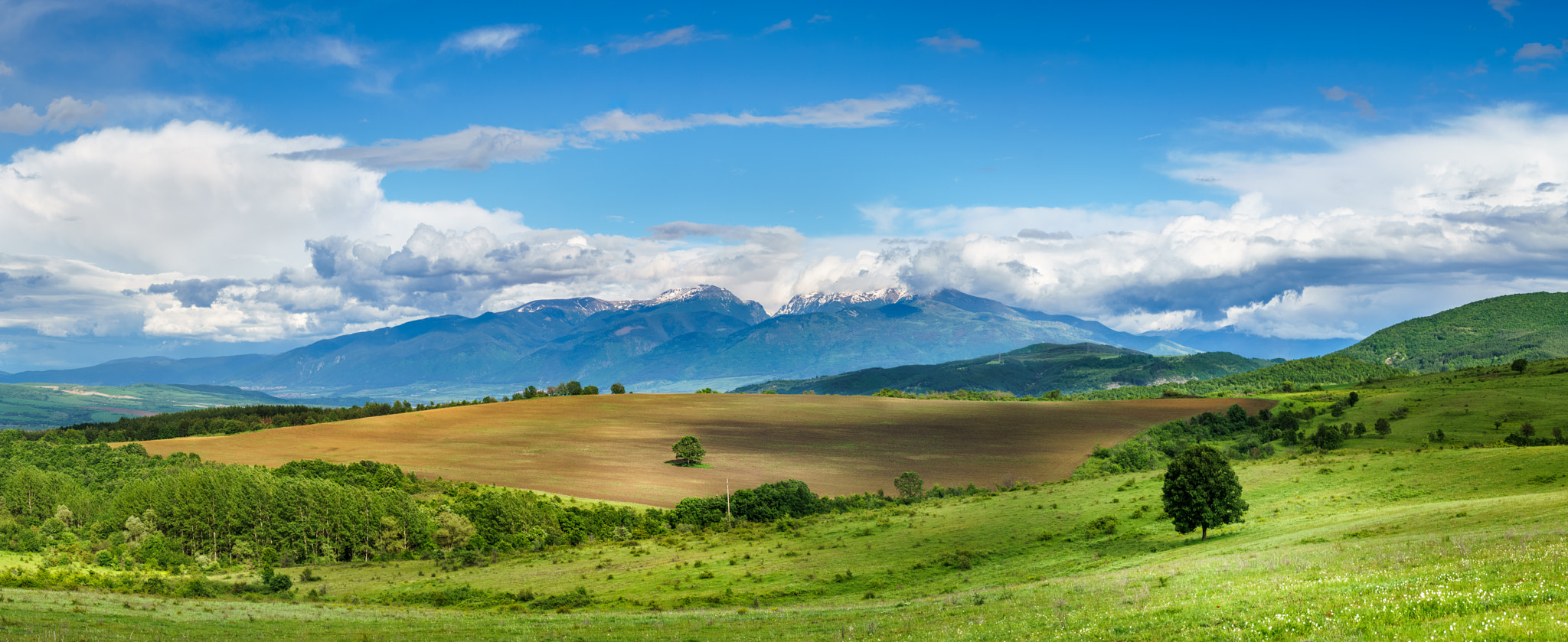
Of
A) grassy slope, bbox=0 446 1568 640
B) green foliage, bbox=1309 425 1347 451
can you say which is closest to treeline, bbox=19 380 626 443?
grassy slope, bbox=0 446 1568 640

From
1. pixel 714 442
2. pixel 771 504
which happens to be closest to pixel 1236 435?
pixel 771 504

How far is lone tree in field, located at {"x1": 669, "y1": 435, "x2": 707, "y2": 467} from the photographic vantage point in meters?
124

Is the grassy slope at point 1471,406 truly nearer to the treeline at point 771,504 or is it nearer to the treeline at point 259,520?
the treeline at point 771,504

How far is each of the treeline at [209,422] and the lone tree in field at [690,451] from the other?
69763 mm

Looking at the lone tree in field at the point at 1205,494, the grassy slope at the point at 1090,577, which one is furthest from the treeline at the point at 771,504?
the lone tree in field at the point at 1205,494

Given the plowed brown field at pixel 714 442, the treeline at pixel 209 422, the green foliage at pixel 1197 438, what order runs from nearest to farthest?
the green foliage at pixel 1197 438, the plowed brown field at pixel 714 442, the treeline at pixel 209 422

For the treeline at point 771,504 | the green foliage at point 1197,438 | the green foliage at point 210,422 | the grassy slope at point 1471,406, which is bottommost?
the treeline at point 771,504

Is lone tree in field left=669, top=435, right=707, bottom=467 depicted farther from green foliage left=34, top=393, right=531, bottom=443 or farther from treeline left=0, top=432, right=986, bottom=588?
green foliage left=34, top=393, right=531, bottom=443

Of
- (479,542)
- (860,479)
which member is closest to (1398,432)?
(860,479)

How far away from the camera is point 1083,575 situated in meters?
34.6

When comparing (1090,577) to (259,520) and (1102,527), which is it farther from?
(259,520)

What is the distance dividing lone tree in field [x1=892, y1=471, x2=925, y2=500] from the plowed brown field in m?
4.30

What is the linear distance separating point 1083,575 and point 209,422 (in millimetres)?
171414

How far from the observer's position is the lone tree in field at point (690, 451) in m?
124
